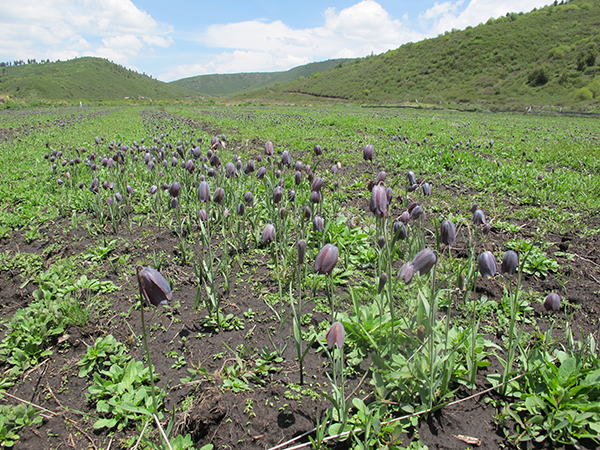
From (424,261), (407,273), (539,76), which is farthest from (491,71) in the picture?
(407,273)

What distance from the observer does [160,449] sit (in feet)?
4.82

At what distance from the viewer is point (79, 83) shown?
101 m

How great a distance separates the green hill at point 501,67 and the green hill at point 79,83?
222 feet

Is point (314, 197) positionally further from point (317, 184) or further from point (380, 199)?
point (380, 199)

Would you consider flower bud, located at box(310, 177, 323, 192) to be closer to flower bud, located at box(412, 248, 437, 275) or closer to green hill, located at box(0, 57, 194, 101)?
flower bud, located at box(412, 248, 437, 275)

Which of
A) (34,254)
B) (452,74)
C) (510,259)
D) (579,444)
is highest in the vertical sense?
(452,74)

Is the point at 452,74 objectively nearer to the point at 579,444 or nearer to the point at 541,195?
the point at 541,195

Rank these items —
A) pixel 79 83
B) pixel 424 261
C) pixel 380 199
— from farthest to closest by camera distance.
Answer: pixel 79 83 < pixel 380 199 < pixel 424 261

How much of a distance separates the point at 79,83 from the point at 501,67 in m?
112

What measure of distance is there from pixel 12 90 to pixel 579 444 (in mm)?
115245

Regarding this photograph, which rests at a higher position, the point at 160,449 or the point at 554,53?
the point at 554,53

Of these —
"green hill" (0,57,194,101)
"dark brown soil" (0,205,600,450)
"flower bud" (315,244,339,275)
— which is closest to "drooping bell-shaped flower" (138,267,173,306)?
"dark brown soil" (0,205,600,450)

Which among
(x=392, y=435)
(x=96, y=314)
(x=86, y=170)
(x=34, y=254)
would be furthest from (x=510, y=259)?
(x=86, y=170)

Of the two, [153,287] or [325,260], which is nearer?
[153,287]
